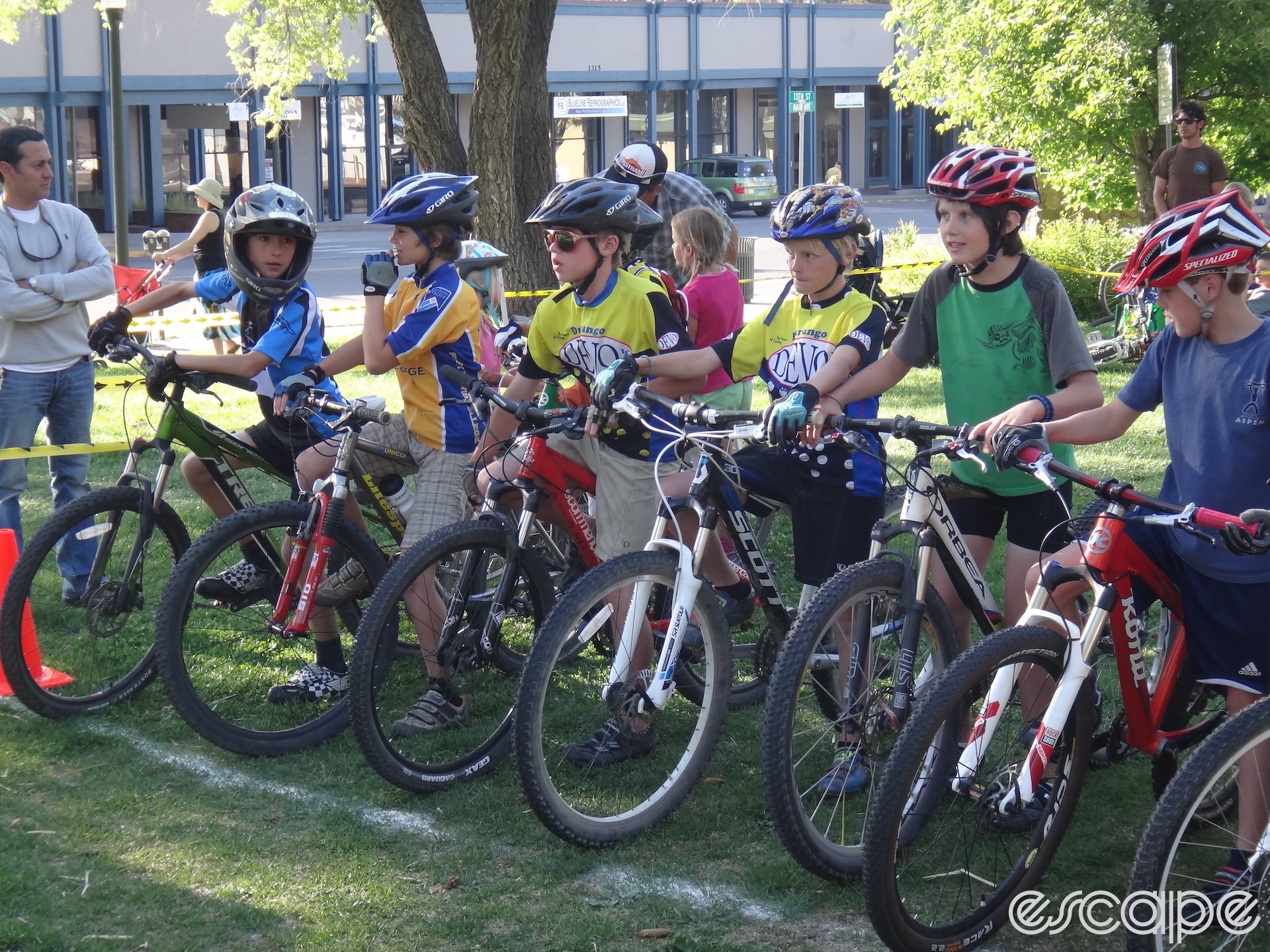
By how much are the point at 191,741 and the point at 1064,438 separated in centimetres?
345

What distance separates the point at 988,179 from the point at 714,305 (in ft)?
7.62

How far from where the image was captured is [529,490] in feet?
16.5

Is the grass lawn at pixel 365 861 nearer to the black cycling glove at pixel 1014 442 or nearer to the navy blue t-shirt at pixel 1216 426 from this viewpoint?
the navy blue t-shirt at pixel 1216 426

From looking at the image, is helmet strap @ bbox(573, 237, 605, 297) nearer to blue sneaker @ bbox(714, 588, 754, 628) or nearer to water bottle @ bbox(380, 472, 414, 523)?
water bottle @ bbox(380, 472, 414, 523)

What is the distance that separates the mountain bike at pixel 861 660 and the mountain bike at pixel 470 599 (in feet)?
3.63

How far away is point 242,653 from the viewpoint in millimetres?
6164

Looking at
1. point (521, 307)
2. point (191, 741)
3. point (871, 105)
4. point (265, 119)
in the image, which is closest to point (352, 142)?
point (265, 119)

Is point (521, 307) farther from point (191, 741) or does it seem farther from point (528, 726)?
point (528, 726)

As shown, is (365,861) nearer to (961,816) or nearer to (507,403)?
(507,403)

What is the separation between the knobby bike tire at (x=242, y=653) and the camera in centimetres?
498

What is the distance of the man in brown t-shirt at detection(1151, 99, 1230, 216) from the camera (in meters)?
13.3

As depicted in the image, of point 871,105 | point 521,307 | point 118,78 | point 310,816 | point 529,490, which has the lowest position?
point 310,816

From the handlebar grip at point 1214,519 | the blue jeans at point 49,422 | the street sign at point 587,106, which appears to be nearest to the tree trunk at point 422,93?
the blue jeans at point 49,422

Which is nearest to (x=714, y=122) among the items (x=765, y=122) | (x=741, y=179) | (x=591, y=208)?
(x=765, y=122)
